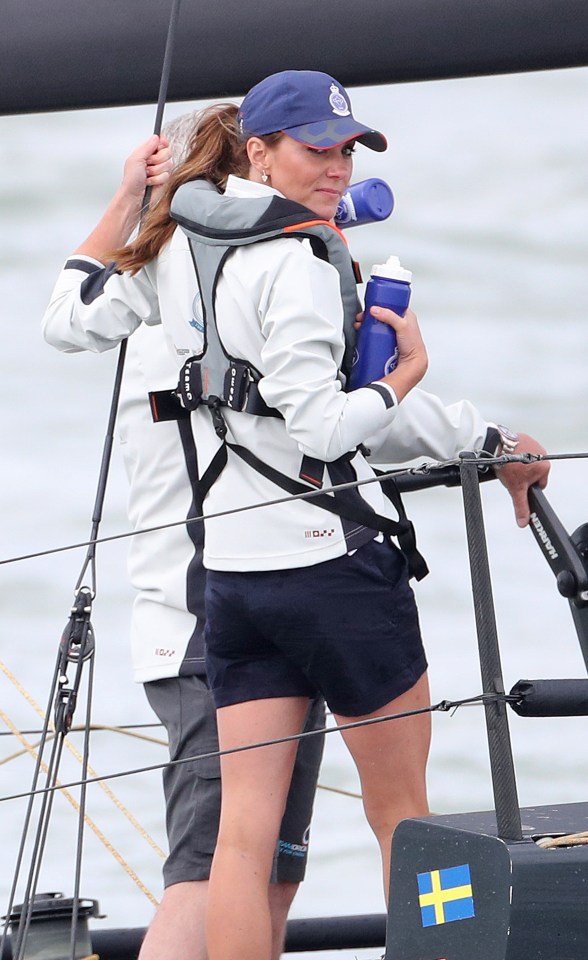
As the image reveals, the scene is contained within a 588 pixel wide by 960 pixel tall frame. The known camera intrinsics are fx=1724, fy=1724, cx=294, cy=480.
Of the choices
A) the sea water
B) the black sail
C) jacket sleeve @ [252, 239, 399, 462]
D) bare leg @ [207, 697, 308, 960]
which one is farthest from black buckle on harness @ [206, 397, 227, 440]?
the sea water

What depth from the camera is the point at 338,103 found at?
2.24 m

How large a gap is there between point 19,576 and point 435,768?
2521 mm

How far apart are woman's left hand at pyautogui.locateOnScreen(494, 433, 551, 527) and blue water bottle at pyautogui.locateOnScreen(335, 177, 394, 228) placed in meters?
0.39

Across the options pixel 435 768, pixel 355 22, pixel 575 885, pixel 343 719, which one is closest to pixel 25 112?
pixel 355 22

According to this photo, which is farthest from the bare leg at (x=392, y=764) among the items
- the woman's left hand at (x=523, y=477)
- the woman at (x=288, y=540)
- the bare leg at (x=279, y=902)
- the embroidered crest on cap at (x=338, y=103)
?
the embroidered crest on cap at (x=338, y=103)

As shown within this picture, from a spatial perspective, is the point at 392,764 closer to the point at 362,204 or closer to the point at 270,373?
the point at 270,373

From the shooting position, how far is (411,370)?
221cm

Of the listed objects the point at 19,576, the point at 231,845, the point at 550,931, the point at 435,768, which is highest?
the point at 19,576

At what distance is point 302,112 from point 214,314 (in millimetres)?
286

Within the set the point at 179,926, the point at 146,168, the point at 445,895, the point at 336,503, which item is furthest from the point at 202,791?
the point at 146,168

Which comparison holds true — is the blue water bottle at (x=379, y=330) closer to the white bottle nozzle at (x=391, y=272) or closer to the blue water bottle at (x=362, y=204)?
the white bottle nozzle at (x=391, y=272)

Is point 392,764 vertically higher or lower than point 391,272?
lower

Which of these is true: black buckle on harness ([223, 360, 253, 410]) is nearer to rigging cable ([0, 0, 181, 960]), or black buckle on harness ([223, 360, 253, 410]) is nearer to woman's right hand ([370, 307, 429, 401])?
woman's right hand ([370, 307, 429, 401])

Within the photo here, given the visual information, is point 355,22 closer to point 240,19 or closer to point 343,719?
point 240,19
